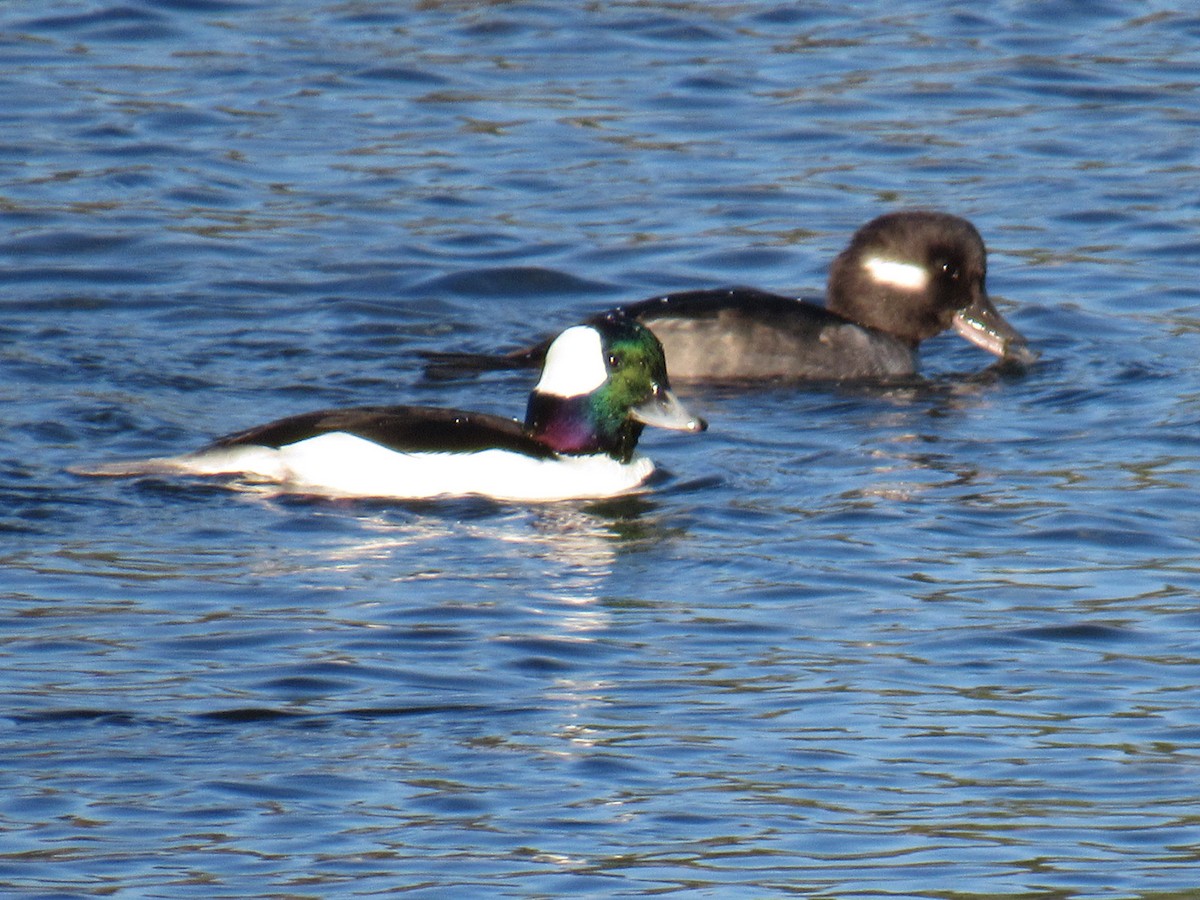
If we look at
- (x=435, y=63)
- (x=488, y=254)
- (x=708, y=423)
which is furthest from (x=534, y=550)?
(x=435, y=63)

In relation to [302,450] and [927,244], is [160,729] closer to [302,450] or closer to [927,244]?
[302,450]

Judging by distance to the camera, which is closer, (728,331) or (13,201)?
(728,331)

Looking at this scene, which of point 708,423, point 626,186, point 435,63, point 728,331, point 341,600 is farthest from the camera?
point 435,63

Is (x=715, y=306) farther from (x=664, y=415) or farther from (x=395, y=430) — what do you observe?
(x=395, y=430)

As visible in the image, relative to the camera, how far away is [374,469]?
30.7ft

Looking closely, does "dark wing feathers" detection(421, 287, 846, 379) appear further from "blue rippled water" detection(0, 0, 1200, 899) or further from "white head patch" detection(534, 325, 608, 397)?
"white head patch" detection(534, 325, 608, 397)

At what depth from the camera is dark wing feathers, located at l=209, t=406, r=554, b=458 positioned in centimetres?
936

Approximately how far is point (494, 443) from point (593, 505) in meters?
0.45

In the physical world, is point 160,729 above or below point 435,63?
below

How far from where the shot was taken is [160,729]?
6.54 m

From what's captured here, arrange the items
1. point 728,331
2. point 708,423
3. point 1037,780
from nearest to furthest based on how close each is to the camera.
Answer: point 1037,780
point 708,423
point 728,331

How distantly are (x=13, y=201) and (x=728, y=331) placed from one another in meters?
4.66

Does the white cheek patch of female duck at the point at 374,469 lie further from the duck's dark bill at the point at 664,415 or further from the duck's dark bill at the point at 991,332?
the duck's dark bill at the point at 991,332

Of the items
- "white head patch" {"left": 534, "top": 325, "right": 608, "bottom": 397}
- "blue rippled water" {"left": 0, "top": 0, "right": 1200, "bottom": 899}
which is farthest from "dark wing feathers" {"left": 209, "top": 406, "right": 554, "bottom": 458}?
"white head patch" {"left": 534, "top": 325, "right": 608, "bottom": 397}
